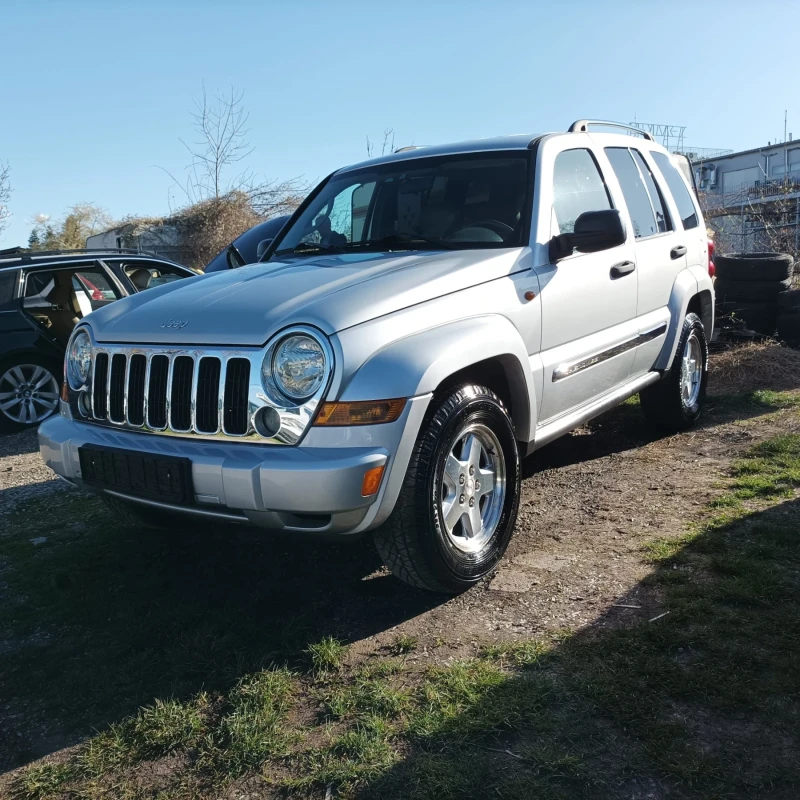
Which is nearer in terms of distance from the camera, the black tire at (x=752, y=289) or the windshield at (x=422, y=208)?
the windshield at (x=422, y=208)

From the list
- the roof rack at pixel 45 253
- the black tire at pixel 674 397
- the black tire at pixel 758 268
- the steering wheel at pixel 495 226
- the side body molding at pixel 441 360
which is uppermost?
the roof rack at pixel 45 253

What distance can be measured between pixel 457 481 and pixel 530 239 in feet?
4.35

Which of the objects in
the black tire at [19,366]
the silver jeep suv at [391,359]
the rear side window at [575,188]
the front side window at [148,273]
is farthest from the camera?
the front side window at [148,273]

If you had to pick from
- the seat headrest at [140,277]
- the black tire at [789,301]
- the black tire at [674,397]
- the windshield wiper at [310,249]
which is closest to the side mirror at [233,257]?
the seat headrest at [140,277]

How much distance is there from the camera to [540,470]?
5.22 m

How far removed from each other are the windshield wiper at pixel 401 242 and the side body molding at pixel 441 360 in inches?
25.4

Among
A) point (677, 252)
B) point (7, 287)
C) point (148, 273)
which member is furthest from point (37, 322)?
point (677, 252)

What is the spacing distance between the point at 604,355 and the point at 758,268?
500cm

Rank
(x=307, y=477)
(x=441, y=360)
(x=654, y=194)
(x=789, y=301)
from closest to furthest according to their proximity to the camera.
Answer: (x=307, y=477) → (x=441, y=360) → (x=654, y=194) → (x=789, y=301)

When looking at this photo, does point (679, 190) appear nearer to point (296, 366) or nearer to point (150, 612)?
point (296, 366)

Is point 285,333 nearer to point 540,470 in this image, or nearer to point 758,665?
point 758,665

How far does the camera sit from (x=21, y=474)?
19.5 ft

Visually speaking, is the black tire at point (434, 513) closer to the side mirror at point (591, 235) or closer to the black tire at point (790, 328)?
the side mirror at point (591, 235)

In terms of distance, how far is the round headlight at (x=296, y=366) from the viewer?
9.46 ft
